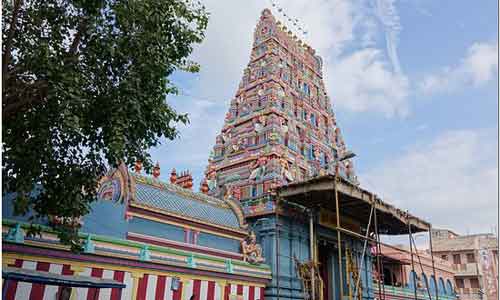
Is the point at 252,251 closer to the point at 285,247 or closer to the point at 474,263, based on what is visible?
the point at 285,247

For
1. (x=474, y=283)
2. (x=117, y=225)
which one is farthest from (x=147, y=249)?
(x=474, y=283)

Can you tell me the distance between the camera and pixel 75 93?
7816 millimetres

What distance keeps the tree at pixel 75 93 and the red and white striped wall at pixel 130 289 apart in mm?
2077

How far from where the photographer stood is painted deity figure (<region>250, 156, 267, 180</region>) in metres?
18.7

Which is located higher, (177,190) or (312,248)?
(177,190)

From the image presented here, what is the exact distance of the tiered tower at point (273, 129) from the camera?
745 inches

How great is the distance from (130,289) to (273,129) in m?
10.3

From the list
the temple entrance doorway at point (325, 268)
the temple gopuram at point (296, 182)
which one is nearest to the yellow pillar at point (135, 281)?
the temple gopuram at point (296, 182)

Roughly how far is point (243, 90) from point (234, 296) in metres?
11.7

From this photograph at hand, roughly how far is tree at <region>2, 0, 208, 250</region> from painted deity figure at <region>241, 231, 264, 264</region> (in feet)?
27.4

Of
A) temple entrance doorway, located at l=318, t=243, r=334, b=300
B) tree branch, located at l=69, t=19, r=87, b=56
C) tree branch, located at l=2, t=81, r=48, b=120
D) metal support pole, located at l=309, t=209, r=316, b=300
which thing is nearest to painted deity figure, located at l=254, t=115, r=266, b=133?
metal support pole, located at l=309, t=209, r=316, b=300

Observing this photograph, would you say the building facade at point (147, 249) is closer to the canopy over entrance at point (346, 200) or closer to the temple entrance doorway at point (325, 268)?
the canopy over entrance at point (346, 200)

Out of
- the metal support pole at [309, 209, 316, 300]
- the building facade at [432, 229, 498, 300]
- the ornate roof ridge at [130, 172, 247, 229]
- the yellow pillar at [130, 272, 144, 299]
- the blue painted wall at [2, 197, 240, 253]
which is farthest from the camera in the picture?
the building facade at [432, 229, 498, 300]

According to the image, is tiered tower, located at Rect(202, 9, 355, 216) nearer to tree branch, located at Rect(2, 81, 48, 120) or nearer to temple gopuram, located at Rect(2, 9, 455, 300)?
temple gopuram, located at Rect(2, 9, 455, 300)
